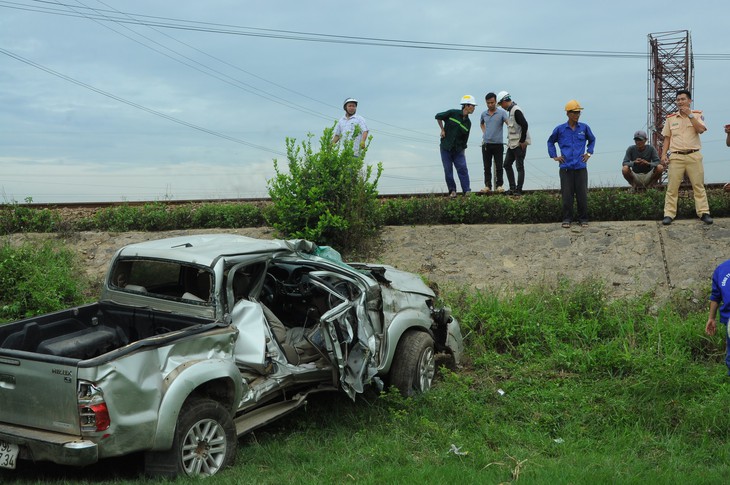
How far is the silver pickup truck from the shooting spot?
5176 mm

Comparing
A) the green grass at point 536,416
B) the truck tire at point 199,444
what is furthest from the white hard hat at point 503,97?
the truck tire at point 199,444

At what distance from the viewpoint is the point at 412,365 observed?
7805mm

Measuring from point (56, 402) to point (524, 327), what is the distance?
6.28 meters

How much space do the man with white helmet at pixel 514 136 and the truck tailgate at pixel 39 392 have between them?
1049cm

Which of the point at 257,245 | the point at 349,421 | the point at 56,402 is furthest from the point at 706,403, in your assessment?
the point at 56,402

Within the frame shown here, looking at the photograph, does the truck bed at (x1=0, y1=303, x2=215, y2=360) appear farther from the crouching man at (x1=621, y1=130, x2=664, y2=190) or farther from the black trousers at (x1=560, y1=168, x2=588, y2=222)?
the crouching man at (x1=621, y1=130, x2=664, y2=190)

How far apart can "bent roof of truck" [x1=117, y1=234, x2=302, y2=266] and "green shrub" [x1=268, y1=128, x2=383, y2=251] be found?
496cm

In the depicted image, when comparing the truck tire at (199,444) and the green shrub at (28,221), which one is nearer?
the truck tire at (199,444)

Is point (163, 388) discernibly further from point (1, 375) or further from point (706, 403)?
point (706, 403)

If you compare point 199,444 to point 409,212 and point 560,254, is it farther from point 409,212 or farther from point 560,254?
point 409,212

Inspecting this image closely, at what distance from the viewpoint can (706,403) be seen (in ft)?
23.9

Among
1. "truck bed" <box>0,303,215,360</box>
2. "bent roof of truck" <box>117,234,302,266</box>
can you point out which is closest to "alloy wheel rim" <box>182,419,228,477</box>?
"truck bed" <box>0,303,215,360</box>

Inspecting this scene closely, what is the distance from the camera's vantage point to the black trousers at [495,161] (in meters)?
14.2

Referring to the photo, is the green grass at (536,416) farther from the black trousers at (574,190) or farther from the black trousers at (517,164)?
the black trousers at (517,164)
